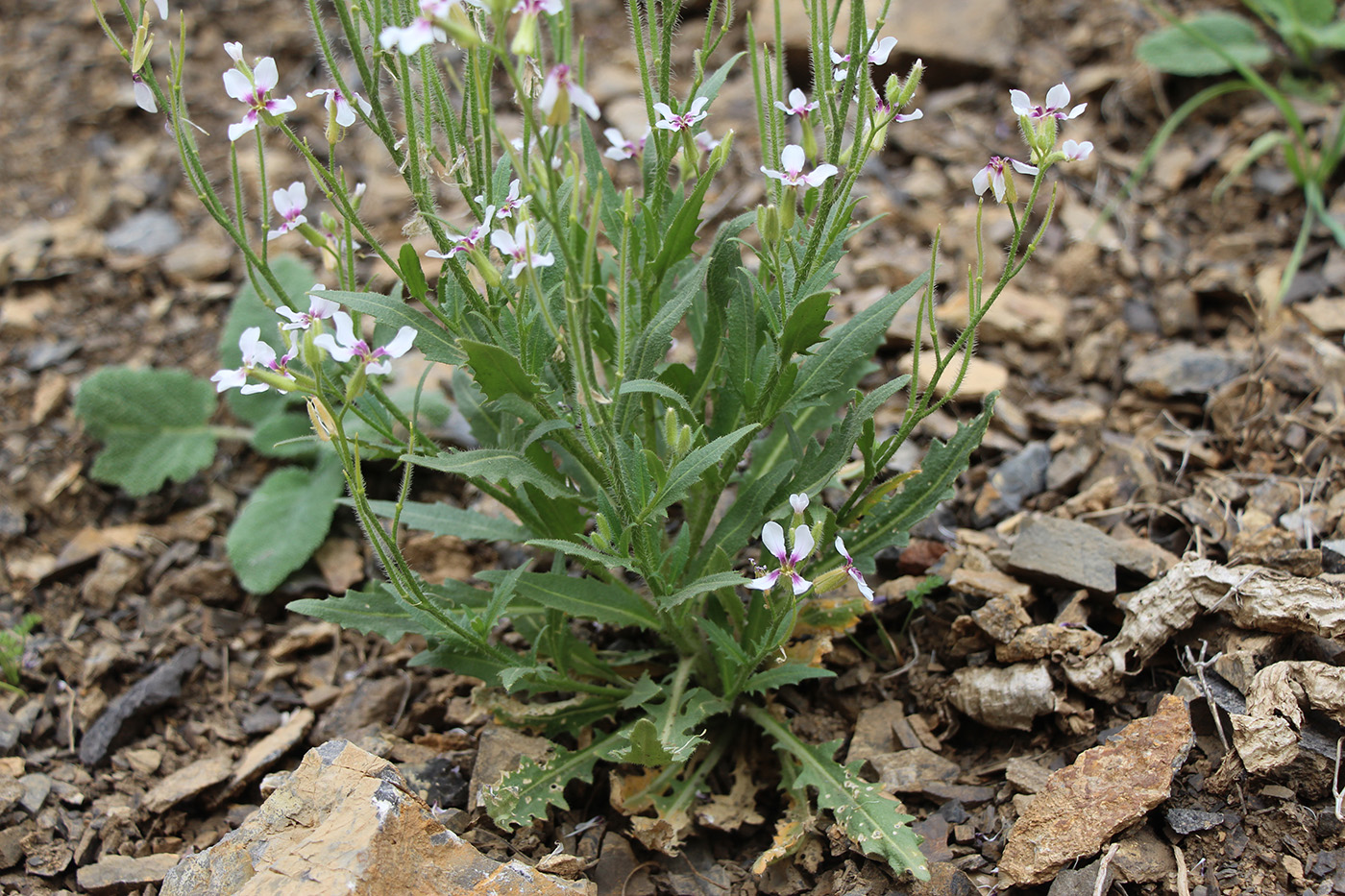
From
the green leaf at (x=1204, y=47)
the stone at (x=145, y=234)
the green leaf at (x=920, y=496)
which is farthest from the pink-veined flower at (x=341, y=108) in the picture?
the green leaf at (x=1204, y=47)

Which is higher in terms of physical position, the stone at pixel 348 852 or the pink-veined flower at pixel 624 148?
the pink-veined flower at pixel 624 148

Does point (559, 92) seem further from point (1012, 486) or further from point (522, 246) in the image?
point (1012, 486)

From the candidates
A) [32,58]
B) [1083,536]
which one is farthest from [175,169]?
[1083,536]

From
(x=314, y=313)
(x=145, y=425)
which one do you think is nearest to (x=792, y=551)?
(x=314, y=313)

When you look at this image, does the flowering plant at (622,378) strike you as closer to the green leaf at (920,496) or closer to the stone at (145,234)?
the green leaf at (920,496)

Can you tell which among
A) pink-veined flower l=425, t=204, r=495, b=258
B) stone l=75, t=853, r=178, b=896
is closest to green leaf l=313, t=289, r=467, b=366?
pink-veined flower l=425, t=204, r=495, b=258

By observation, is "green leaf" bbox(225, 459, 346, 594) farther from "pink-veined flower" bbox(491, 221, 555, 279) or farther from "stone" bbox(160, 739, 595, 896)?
"pink-veined flower" bbox(491, 221, 555, 279)
